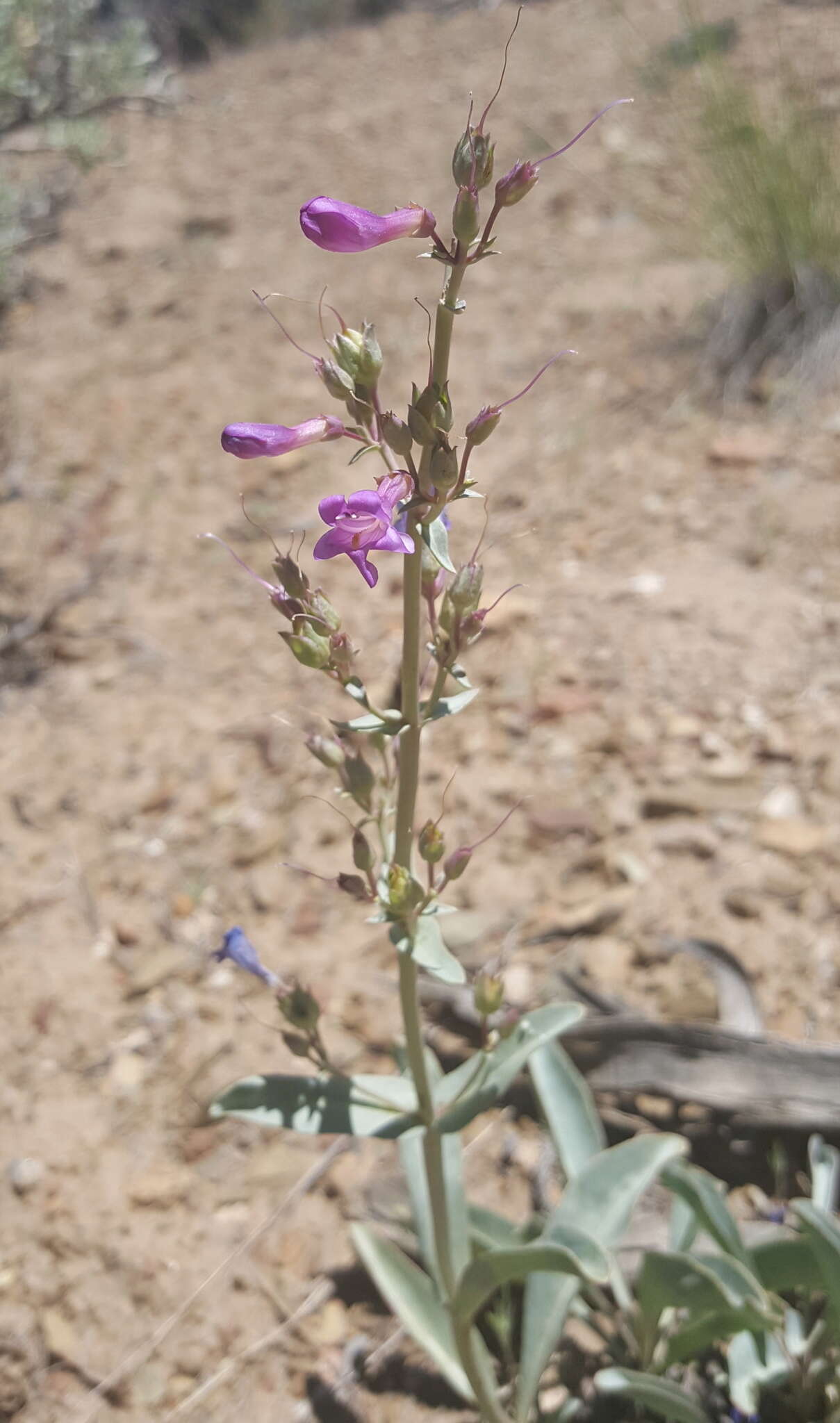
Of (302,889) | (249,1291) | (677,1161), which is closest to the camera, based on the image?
(677,1161)

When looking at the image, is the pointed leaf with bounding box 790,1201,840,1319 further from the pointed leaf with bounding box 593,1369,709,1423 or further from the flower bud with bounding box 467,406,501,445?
the flower bud with bounding box 467,406,501,445

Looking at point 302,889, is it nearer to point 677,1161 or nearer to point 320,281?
point 677,1161

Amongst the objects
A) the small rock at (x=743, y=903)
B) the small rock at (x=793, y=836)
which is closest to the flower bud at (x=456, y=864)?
the small rock at (x=743, y=903)

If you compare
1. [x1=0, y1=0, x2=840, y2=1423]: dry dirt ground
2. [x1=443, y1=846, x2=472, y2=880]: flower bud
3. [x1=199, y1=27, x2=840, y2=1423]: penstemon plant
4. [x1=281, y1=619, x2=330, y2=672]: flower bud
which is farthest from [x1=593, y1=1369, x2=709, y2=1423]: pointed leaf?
[x1=281, y1=619, x2=330, y2=672]: flower bud

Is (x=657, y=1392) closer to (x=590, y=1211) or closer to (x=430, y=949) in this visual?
(x=590, y=1211)

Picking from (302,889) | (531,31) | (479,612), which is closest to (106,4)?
(531,31)

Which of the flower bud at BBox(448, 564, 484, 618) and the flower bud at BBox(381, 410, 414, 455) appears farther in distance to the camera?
the flower bud at BBox(448, 564, 484, 618)
